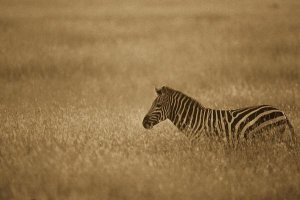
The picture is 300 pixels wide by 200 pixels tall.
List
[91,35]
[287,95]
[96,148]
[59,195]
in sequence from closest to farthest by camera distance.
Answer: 1. [59,195]
2. [96,148]
3. [287,95]
4. [91,35]

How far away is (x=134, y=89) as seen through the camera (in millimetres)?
19047

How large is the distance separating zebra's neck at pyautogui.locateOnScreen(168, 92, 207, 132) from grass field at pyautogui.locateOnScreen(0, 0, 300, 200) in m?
0.39

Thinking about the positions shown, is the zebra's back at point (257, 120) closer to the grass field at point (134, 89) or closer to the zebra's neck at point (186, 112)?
the grass field at point (134, 89)

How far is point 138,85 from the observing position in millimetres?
19359

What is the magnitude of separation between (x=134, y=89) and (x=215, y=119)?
844 centimetres

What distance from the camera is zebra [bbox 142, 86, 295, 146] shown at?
1043 centimetres

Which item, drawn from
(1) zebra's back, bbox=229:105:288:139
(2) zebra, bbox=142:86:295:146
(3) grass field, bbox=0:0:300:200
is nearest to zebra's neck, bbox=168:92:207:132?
(2) zebra, bbox=142:86:295:146

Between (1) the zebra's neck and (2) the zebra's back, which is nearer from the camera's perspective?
(2) the zebra's back

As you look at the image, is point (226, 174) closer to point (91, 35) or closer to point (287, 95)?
point (287, 95)

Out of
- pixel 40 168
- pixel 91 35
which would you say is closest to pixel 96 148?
pixel 40 168

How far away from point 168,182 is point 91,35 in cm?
1572

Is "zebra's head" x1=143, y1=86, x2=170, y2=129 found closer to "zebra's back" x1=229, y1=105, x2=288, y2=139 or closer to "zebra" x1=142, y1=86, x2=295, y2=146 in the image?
"zebra" x1=142, y1=86, x2=295, y2=146

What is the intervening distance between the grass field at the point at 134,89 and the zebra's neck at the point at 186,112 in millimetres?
389

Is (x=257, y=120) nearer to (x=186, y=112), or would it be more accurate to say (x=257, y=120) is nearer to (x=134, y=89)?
(x=186, y=112)
